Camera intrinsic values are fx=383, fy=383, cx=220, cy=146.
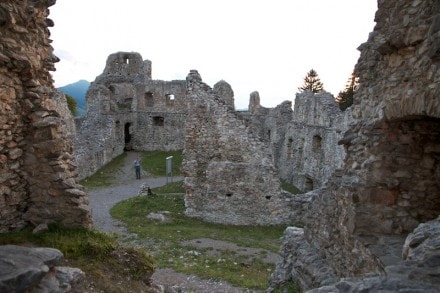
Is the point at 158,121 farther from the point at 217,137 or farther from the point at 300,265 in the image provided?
the point at 300,265

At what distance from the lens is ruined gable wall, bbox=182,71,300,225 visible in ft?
47.3

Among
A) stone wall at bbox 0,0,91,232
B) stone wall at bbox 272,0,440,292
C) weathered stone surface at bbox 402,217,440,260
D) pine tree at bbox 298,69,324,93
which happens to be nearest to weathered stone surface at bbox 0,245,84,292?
stone wall at bbox 0,0,91,232

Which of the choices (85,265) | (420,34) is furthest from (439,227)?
(85,265)

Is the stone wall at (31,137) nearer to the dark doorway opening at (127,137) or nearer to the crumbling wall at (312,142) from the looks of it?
the crumbling wall at (312,142)

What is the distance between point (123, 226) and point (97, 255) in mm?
7718

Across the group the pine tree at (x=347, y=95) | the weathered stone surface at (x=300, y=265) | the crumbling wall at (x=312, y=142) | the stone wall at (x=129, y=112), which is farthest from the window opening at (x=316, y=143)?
the pine tree at (x=347, y=95)

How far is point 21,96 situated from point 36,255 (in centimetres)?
286

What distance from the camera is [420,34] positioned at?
4.56m

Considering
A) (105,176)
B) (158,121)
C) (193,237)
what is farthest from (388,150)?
(158,121)

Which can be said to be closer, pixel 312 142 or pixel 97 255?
pixel 97 255

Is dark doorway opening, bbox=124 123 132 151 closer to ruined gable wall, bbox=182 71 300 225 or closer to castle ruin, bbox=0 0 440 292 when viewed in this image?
ruined gable wall, bbox=182 71 300 225

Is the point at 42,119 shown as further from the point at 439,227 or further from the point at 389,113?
the point at 439,227

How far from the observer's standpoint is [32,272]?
152 inches

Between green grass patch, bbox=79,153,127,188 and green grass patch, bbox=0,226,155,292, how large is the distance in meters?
15.1
